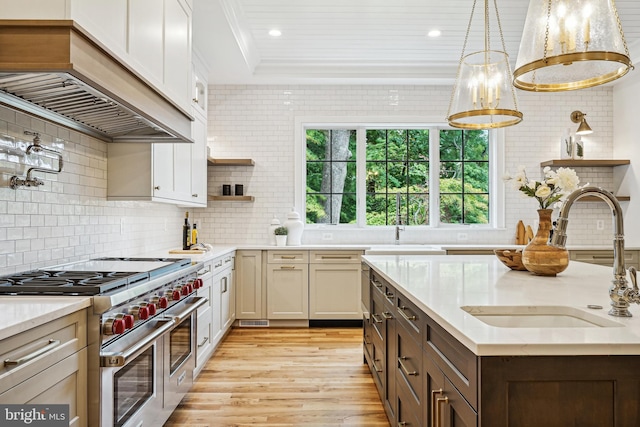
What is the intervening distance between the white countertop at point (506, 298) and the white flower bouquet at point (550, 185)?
43cm

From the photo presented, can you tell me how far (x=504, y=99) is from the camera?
101 inches

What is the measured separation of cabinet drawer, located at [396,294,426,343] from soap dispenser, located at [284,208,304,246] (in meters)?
2.87

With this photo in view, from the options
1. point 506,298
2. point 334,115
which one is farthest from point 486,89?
point 334,115

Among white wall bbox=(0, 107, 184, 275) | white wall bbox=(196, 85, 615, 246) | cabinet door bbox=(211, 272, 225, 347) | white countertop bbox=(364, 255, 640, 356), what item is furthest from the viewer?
white wall bbox=(196, 85, 615, 246)

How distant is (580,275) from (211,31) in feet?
10.7

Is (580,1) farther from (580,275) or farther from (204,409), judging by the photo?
(204,409)

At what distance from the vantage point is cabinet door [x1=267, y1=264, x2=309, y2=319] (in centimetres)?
469

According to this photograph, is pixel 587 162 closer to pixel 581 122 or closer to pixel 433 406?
pixel 581 122

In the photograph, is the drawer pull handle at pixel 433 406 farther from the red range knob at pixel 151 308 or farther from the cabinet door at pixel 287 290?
the cabinet door at pixel 287 290

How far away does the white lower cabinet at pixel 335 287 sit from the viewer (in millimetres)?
4695

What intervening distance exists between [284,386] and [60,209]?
72.5 inches

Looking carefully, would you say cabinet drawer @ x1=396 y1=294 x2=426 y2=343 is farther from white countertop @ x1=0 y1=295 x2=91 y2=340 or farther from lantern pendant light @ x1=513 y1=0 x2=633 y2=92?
white countertop @ x1=0 y1=295 x2=91 y2=340

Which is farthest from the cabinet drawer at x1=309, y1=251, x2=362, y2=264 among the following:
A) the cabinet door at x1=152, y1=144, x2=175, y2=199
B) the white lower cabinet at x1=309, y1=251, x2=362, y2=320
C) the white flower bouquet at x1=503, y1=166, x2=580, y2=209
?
the white flower bouquet at x1=503, y1=166, x2=580, y2=209

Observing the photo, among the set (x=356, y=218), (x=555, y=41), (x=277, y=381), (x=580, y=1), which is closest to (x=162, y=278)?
(x=277, y=381)
